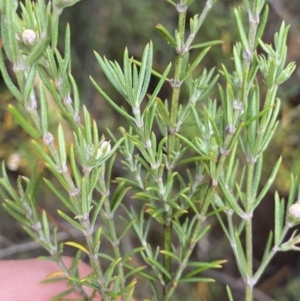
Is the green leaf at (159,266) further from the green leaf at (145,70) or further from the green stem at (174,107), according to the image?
the green leaf at (145,70)

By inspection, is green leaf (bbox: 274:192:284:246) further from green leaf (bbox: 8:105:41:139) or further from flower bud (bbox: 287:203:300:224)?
green leaf (bbox: 8:105:41:139)

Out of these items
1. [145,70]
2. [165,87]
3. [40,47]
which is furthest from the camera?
[165,87]

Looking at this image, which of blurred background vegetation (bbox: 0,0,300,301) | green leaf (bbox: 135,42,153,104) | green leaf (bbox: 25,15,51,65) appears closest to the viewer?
green leaf (bbox: 25,15,51,65)

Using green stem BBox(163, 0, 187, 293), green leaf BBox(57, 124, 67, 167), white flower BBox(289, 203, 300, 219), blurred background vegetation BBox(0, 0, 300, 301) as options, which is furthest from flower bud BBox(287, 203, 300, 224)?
blurred background vegetation BBox(0, 0, 300, 301)

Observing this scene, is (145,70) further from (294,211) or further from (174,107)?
(294,211)

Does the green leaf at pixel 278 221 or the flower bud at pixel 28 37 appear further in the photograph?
the green leaf at pixel 278 221

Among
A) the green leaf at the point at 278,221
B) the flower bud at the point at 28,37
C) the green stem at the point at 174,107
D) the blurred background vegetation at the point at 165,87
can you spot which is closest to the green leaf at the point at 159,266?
the green stem at the point at 174,107

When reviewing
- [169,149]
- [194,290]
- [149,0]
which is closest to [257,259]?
[194,290]

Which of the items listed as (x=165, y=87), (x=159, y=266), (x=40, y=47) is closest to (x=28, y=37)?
(x=40, y=47)
